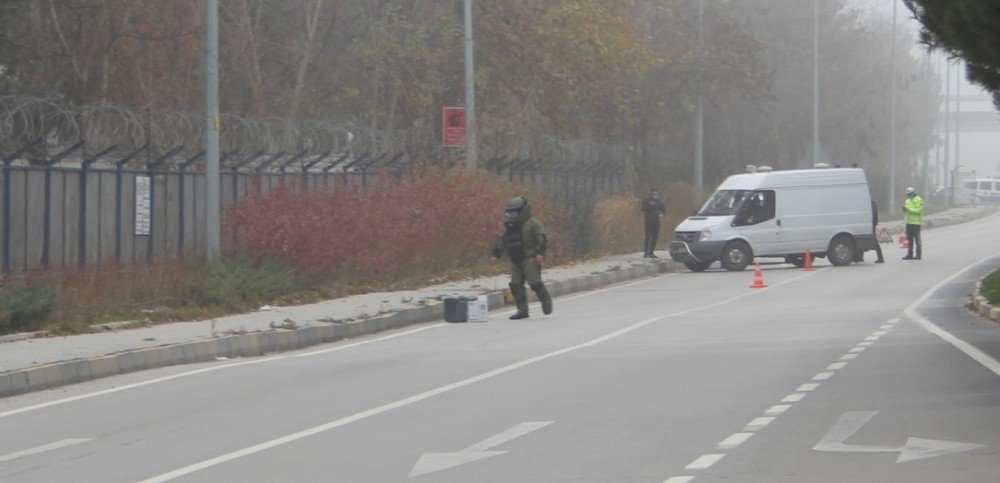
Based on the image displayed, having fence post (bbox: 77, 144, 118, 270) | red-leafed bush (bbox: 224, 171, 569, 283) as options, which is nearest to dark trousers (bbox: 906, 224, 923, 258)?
red-leafed bush (bbox: 224, 171, 569, 283)

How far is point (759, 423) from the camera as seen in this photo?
11.8 m

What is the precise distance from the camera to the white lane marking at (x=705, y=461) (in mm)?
9812

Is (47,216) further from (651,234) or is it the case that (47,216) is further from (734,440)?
(651,234)

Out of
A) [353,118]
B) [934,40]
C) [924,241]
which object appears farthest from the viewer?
[924,241]

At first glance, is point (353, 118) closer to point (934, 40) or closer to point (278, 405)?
point (934, 40)

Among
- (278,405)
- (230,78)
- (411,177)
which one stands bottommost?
(278,405)

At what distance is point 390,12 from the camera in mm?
40844

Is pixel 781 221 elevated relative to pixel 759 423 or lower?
elevated

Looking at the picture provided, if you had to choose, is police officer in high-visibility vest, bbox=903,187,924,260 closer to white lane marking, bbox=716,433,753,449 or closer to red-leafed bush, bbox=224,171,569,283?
red-leafed bush, bbox=224,171,569,283

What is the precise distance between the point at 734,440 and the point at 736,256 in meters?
27.8

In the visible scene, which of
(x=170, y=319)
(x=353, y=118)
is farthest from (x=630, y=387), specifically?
(x=353, y=118)

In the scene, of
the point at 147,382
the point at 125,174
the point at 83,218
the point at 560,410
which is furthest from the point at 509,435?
the point at 125,174

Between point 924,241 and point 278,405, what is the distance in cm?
4464

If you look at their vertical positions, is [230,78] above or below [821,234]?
above
